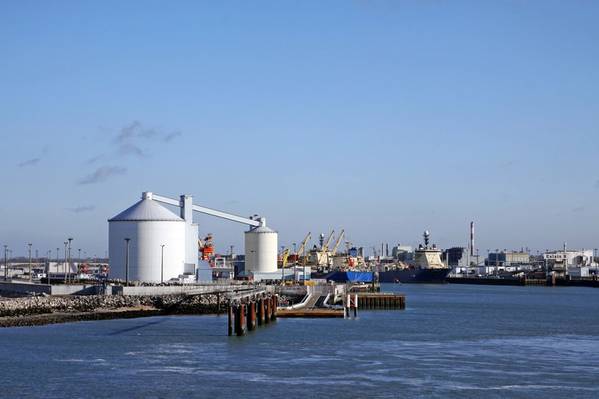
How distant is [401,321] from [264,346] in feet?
76.8

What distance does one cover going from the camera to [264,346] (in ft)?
171

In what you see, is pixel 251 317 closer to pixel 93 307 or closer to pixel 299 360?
pixel 93 307

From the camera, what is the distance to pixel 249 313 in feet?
207

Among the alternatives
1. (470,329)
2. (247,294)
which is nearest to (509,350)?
(470,329)

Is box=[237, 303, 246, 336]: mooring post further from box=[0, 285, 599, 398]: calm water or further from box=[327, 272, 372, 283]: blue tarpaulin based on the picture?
box=[327, 272, 372, 283]: blue tarpaulin

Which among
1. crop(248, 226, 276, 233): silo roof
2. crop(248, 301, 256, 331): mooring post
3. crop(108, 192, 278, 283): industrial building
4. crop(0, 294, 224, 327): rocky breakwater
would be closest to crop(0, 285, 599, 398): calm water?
crop(248, 301, 256, 331): mooring post

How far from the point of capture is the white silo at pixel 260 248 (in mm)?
133500

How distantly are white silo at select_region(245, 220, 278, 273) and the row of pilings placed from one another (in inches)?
2347

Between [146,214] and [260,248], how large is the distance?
3154cm

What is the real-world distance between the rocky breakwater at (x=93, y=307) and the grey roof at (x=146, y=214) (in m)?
22.4

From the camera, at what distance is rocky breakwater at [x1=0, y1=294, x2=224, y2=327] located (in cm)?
6669

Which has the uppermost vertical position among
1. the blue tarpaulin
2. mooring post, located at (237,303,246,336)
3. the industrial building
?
the industrial building

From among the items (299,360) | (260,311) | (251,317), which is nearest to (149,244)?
(260,311)

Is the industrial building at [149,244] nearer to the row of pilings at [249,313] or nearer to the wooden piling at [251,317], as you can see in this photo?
the row of pilings at [249,313]
